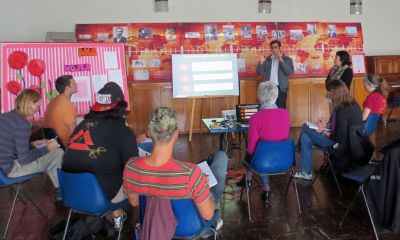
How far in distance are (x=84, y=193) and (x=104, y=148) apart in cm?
31

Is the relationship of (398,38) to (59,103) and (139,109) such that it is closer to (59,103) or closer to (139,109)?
(139,109)

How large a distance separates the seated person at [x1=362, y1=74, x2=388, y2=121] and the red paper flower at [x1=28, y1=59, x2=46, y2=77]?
3756 mm

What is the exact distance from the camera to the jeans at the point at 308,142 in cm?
368

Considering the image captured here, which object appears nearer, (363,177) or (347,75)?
(363,177)

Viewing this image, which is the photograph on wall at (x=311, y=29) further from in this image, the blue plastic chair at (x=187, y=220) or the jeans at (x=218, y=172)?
the blue plastic chair at (x=187, y=220)

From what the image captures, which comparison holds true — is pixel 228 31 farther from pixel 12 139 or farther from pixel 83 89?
pixel 12 139

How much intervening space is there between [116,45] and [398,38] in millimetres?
6281

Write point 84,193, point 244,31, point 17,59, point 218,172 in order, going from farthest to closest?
1. point 244,31
2. point 17,59
3. point 218,172
4. point 84,193

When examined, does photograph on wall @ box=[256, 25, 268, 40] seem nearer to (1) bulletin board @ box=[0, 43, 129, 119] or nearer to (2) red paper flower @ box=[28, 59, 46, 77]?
(1) bulletin board @ box=[0, 43, 129, 119]

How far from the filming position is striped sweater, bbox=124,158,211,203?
172cm

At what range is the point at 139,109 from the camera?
6.63m

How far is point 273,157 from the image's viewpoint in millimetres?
2982

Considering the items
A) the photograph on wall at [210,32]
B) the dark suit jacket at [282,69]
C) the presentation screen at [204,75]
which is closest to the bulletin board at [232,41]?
the photograph on wall at [210,32]

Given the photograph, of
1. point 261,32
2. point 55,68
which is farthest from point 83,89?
point 261,32
